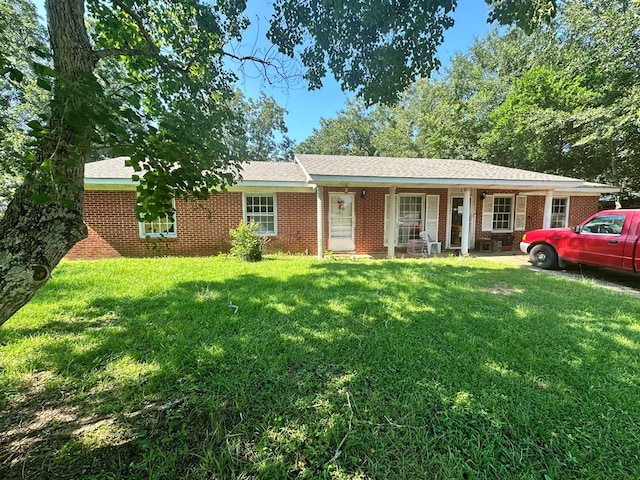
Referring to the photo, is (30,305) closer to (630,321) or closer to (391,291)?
(391,291)

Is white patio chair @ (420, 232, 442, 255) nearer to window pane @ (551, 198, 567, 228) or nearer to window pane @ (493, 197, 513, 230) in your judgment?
window pane @ (493, 197, 513, 230)

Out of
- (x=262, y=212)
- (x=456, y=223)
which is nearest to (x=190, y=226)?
(x=262, y=212)

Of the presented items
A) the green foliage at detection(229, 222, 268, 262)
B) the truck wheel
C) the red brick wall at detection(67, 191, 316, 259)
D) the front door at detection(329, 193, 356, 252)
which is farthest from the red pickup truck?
the green foliage at detection(229, 222, 268, 262)

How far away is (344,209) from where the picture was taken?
1056cm

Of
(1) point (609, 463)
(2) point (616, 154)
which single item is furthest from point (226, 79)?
(2) point (616, 154)

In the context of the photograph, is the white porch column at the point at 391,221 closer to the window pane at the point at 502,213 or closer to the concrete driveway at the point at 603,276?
the concrete driveway at the point at 603,276

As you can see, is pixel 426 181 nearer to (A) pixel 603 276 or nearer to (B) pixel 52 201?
(A) pixel 603 276

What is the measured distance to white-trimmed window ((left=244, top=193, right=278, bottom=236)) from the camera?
10.0m

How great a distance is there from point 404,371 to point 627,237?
6.44 meters

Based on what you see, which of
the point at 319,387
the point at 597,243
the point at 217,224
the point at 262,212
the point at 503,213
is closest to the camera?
the point at 319,387

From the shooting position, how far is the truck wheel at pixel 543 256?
761 cm

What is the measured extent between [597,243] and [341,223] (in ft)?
22.5

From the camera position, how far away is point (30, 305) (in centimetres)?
418

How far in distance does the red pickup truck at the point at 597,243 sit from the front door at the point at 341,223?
17.9 feet
